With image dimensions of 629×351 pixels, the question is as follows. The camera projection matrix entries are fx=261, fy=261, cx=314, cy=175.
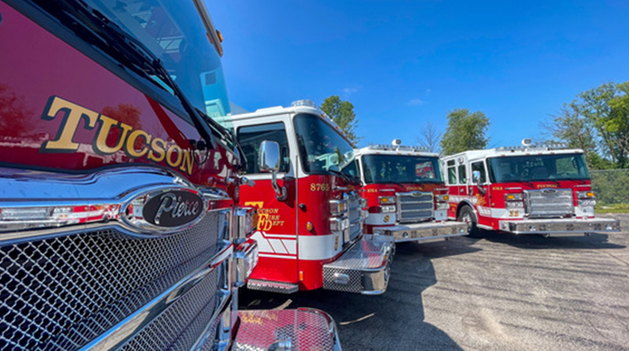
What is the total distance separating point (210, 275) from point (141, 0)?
1.39 metres

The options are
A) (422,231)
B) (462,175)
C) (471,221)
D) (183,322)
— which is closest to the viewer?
(183,322)

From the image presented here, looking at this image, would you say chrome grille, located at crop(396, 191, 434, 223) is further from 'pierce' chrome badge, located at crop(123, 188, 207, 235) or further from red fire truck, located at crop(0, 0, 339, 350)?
'pierce' chrome badge, located at crop(123, 188, 207, 235)

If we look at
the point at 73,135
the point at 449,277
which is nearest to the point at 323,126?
the point at 73,135

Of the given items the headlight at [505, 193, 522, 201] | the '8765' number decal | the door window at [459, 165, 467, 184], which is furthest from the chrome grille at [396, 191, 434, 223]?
the '8765' number decal

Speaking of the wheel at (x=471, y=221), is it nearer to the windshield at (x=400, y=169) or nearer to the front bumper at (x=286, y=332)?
the windshield at (x=400, y=169)

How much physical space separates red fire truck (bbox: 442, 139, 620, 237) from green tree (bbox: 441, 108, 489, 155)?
22338mm

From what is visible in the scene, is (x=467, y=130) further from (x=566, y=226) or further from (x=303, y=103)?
(x=303, y=103)

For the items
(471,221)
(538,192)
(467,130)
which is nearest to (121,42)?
(538,192)

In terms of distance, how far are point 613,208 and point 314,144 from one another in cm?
2122

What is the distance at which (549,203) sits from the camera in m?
6.89

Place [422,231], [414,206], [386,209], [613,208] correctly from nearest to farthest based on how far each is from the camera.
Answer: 1. [422,231]
2. [386,209]
3. [414,206]
4. [613,208]

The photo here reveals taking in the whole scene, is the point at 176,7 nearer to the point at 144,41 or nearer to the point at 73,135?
the point at 144,41

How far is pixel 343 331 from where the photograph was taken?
3.14m

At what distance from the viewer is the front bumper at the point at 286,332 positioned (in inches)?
62.5
